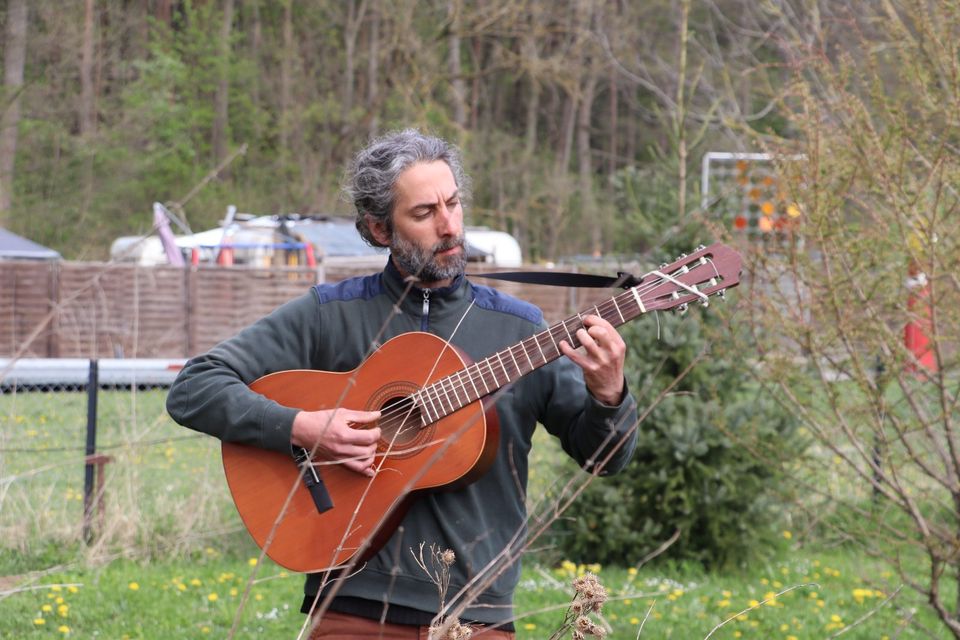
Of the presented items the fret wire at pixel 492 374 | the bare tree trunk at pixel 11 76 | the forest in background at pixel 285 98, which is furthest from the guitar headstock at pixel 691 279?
the bare tree trunk at pixel 11 76

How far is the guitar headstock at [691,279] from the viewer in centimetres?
259

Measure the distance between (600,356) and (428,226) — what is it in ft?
1.87

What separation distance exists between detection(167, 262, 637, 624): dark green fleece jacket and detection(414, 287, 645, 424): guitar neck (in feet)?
0.29

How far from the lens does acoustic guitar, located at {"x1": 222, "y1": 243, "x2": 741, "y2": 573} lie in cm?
261

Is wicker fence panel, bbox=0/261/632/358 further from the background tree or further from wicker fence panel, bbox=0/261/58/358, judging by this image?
the background tree

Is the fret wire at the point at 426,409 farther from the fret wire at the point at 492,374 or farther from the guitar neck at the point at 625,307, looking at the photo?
the fret wire at the point at 492,374

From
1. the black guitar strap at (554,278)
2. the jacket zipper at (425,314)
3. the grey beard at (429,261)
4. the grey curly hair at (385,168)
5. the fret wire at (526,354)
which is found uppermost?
the grey curly hair at (385,168)

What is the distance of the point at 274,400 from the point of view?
113 inches

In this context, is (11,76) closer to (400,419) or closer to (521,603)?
(521,603)

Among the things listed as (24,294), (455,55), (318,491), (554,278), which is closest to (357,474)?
(318,491)

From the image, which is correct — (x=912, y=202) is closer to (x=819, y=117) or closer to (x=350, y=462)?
(x=819, y=117)

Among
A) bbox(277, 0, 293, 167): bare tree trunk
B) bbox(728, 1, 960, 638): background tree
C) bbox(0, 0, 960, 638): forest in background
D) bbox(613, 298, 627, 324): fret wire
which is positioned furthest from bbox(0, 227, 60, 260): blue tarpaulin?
bbox(613, 298, 627, 324): fret wire

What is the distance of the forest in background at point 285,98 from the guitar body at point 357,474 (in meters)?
16.4

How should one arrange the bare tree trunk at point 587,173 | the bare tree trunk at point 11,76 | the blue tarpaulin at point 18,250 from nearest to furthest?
the blue tarpaulin at point 18,250, the bare tree trunk at point 11,76, the bare tree trunk at point 587,173
